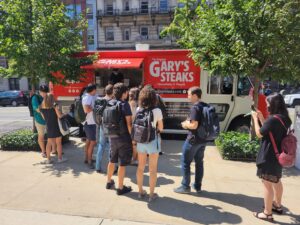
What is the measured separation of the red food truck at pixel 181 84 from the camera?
781 centimetres

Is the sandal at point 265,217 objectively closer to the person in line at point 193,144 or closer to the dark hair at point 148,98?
the person in line at point 193,144

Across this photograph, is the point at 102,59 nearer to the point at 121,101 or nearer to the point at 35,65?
the point at 35,65

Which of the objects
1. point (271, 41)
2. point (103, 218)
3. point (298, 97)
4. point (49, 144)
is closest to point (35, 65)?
point (49, 144)

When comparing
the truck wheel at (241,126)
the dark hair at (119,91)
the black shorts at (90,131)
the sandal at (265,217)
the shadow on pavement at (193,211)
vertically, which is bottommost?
the shadow on pavement at (193,211)

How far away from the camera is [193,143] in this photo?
4.20 m

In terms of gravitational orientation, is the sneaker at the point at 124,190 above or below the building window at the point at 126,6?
below

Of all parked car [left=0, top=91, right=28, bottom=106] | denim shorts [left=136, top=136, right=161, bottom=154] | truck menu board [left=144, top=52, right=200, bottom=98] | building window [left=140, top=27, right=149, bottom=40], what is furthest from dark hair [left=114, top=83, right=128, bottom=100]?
building window [left=140, top=27, right=149, bottom=40]

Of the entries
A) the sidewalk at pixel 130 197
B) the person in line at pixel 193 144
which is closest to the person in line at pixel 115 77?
the sidewalk at pixel 130 197

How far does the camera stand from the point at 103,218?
12.3 ft

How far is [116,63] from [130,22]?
26.4 meters

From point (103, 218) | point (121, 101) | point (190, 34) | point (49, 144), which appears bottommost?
point (103, 218)

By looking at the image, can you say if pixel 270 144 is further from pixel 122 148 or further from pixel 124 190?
pixel 124 190

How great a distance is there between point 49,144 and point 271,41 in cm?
492

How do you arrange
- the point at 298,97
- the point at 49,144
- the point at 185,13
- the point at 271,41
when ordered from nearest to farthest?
1. the point at 271,41
2. the point at 49,144
3. the point at 185,13
4. the point at 298,97
